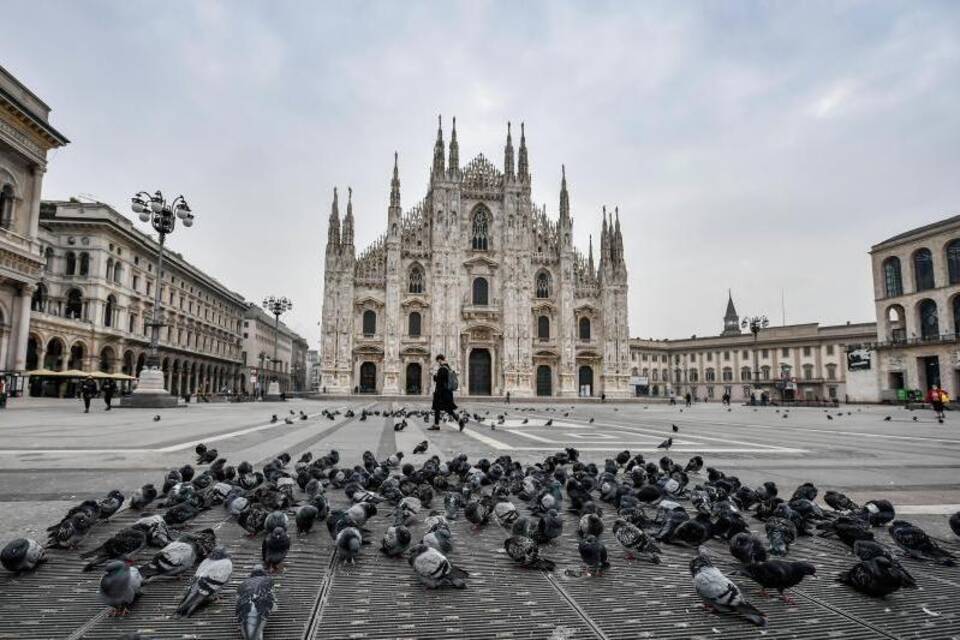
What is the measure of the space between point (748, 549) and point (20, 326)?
30.2 metres

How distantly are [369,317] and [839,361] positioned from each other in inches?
2297

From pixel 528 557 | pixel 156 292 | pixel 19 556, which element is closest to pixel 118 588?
pixel 19 556

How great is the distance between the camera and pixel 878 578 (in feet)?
6.54

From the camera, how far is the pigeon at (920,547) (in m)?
2.43

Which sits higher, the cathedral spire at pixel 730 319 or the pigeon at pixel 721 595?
the cathedral spire at pixel 730 319

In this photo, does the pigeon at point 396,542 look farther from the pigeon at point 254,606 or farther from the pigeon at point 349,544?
the pigeon at point 254,606

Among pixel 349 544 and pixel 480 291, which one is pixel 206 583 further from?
pixel 480 291

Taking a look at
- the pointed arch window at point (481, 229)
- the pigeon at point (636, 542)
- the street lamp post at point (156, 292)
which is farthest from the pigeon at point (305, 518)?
the pointed arch window at point (481, 229)

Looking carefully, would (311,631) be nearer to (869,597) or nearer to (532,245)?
(869,597)

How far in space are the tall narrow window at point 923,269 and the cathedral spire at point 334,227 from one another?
1798 inches

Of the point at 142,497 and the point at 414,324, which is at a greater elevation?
the point at 414,324

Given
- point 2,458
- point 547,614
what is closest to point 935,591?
point 547,614

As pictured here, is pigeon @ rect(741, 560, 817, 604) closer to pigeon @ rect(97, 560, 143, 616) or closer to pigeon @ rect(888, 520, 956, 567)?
pigeon @ rect(888, 520, 956, 567)

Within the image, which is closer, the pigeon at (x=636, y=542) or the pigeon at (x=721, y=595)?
the pigeon at (x=721, y=595)
